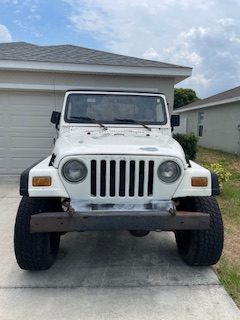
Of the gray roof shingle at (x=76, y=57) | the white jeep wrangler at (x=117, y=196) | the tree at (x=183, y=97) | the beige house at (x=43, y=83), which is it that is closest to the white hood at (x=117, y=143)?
the white jeep wrangler at (x=117, y=196)

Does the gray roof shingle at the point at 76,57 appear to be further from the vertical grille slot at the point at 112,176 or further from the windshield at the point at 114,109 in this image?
the vertical grille slot at the point at 112,176

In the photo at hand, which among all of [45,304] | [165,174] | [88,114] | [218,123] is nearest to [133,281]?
[45,304]

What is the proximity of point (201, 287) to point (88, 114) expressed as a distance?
2.70m

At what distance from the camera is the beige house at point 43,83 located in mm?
8727

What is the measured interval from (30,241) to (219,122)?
55.6 feet

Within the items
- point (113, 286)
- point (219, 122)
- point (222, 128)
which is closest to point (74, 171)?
point (113, 286)

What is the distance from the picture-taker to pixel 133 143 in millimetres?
3844

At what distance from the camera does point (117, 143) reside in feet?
12.4

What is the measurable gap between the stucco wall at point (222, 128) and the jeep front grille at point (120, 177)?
13.7m

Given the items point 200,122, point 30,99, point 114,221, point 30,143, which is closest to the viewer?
point 114,221

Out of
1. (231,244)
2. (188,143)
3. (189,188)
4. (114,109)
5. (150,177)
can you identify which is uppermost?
(114,109)

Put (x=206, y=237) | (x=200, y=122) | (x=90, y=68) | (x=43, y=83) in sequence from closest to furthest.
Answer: (x=206, y=237) < (x=90, y=68) < (x=43, y=83) < (x=200, y=122)

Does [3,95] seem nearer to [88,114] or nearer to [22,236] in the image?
[88,114]

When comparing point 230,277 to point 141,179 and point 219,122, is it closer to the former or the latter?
point 141,179
